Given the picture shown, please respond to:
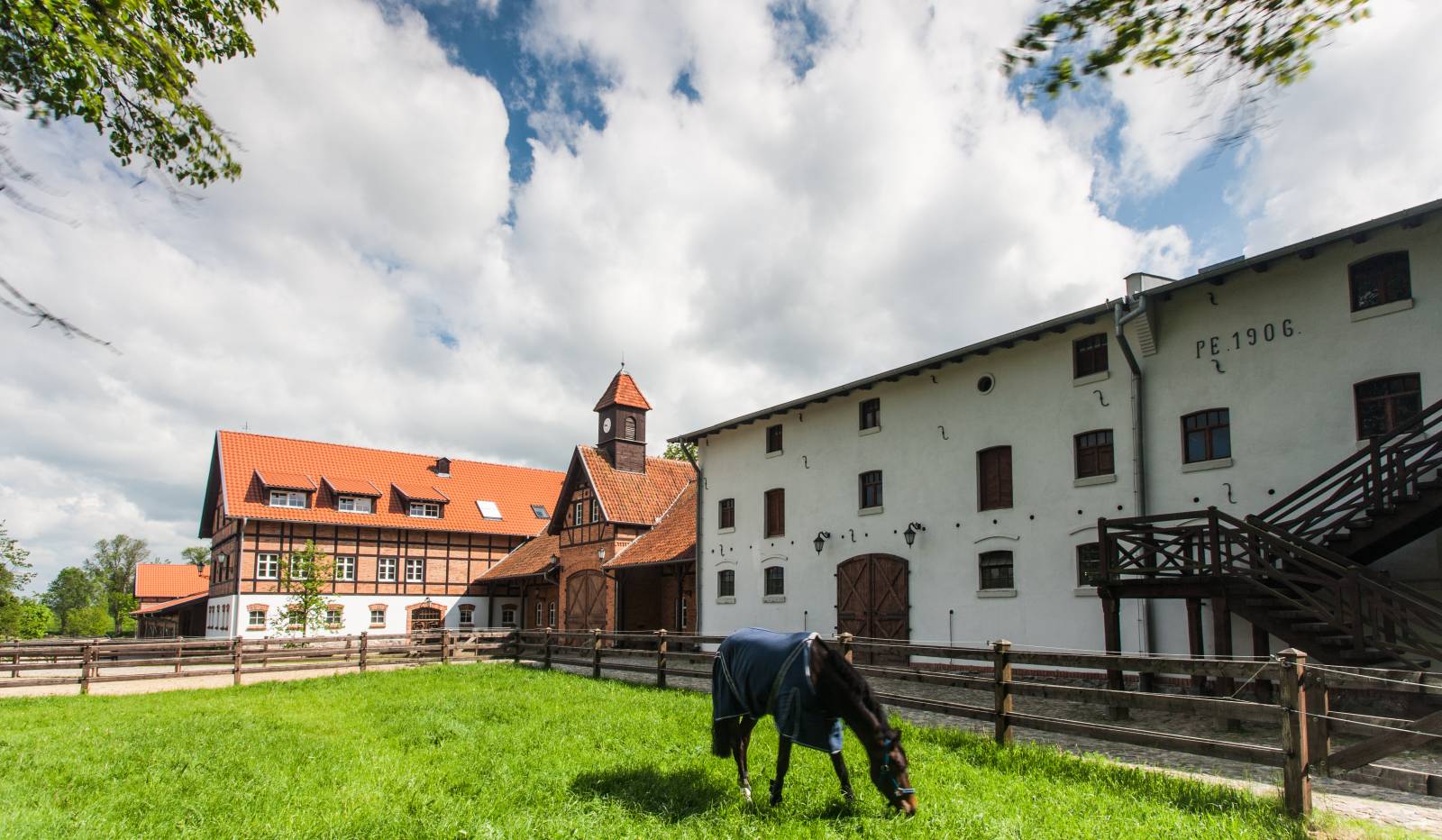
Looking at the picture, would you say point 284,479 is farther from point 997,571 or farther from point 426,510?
point 997,571

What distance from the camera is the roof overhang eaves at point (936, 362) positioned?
15245mm

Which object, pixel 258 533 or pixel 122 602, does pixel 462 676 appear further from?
pixel 122 602

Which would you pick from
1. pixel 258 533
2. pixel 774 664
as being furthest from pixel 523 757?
pixel 258 533

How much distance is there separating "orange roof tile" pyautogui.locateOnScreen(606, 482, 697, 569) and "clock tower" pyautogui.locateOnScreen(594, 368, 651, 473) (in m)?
3.85

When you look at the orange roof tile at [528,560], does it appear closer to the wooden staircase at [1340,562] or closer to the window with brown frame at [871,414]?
the window with brown frame at [871,414]

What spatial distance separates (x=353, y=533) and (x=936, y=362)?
2812 centimetres

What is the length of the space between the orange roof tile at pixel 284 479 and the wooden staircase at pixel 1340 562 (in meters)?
33.3

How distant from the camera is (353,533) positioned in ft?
120

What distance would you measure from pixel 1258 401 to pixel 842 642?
8087 millimetres

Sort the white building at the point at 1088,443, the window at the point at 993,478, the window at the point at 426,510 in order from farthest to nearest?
the window at the point at 426,510 < the window at the point at 993,478 < the white building at the point at 1088,443

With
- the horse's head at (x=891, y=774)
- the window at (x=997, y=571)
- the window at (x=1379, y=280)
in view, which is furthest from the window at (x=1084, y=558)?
the horse's head at (x=891, y=774)

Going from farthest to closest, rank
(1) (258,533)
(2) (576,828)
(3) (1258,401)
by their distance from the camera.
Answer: (1) (258,533)
(3) (1258,401)
(2) (576,828)

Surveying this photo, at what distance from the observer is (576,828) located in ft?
18.7

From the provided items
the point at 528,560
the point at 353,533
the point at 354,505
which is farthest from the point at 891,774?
the point at 354,505
